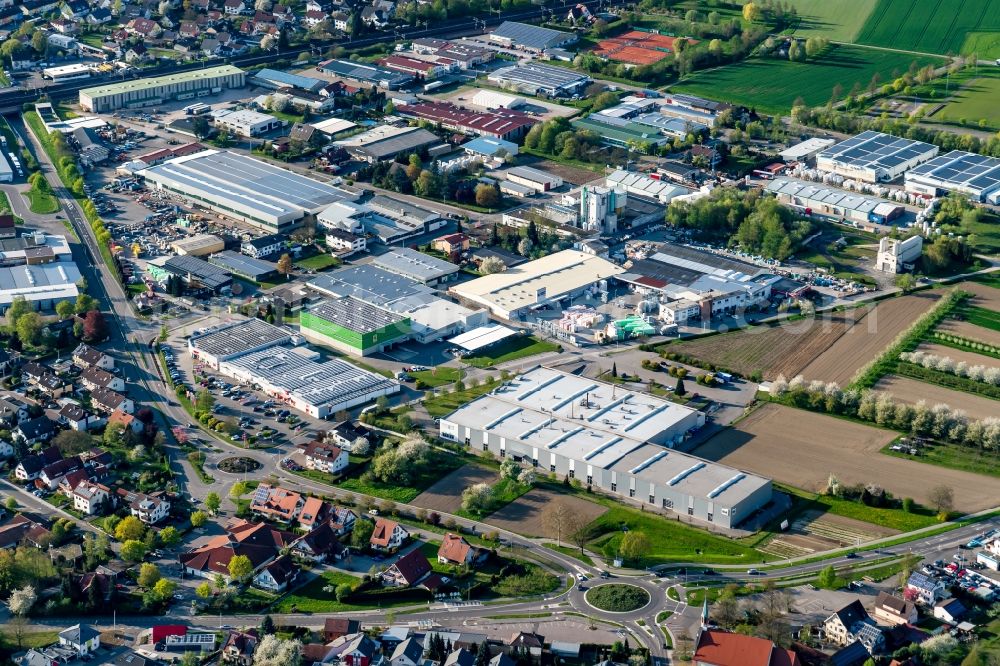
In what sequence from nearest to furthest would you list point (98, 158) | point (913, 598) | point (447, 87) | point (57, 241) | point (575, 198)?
point (913, 598), point (57, 241), point (575, 198), point (98, 158), point (447, 87)

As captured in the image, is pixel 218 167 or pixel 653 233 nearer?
pixel 653 233

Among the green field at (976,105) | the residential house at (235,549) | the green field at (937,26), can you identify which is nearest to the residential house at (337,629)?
the residential house at (235,549)

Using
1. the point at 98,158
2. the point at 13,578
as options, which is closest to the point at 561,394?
the point at 13,578

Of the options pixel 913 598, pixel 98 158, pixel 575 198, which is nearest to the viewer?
pixel 913 598

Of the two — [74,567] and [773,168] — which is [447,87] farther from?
[74,567]

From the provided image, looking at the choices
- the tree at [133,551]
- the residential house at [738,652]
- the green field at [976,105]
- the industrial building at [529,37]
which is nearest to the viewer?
the residential house at [738,652]

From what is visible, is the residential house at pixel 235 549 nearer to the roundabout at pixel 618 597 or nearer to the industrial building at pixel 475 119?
the roundabout at pixel 618 597

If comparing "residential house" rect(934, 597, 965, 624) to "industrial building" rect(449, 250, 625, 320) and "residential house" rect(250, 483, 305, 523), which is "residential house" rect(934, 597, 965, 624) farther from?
"industrial building" rect(449, 250, 625, 320)
